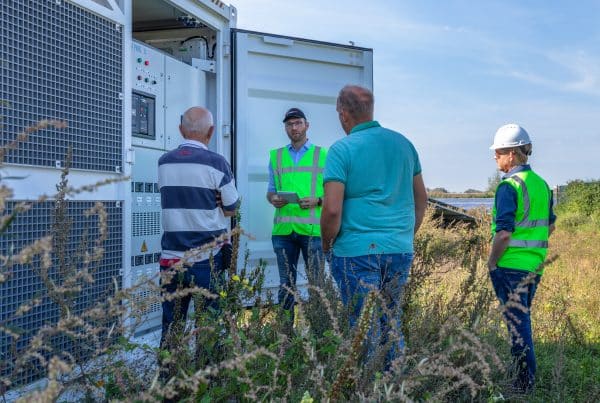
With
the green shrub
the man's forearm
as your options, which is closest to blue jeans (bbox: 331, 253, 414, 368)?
the man's forearm

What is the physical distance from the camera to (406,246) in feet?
13.2

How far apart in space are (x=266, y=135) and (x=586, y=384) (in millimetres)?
3307

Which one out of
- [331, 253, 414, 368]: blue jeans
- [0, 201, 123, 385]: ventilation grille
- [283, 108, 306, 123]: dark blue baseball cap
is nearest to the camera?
[0, 201, 123, 385]: ventilation grille

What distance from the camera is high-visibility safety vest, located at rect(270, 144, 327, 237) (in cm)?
587

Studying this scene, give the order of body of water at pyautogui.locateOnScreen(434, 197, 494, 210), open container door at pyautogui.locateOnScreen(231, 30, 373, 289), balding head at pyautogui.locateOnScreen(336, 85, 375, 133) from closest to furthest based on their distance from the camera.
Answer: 1. balding head at pyautogui.locateOnScreen(336, 85, 375, 133)
2. open container door at pyautogui.locateOnScreen(231, 30, 373, 289)
3. body of water at pyautogui.locateOnScreen(434, 197, 494, 210)

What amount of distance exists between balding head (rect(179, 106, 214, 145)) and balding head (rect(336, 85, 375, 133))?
35.1 inches

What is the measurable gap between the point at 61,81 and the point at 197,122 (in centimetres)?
91

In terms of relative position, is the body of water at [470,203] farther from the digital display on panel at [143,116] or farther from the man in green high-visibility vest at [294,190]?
the digital display on panel at [143,116]

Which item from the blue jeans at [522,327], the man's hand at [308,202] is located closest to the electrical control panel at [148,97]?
the man's hand at [308,202]

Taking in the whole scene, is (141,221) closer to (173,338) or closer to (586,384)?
(173,338)

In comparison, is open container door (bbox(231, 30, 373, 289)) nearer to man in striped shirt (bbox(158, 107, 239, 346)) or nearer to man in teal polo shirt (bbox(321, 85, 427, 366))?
man in striped shirt (bbox(158, 107, 239, 346))

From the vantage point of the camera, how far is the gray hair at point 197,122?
Answer: 444 cm

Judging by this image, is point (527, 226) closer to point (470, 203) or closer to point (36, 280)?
point (36, 280)

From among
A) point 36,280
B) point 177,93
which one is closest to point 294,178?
point 177,93
